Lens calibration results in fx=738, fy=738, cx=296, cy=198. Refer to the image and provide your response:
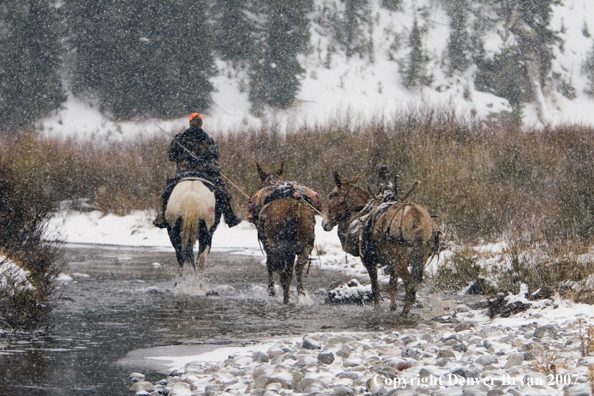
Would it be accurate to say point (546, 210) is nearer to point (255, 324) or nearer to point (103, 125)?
point (255, 324)

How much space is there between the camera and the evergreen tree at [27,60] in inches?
1689

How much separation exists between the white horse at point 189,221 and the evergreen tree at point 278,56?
40.8 m

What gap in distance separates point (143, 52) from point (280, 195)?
37188 millimetres

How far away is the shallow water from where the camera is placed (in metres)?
5.64

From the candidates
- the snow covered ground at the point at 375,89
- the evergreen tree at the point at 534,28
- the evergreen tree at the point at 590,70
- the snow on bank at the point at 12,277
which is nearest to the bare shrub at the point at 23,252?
the snow on bank at the point at 12,277

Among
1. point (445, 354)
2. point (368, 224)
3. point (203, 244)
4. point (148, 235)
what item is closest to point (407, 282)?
point (368, 224)

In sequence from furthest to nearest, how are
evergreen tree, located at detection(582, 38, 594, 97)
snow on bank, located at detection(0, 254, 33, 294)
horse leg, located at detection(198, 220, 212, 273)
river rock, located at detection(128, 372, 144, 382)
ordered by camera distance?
evergreen tree, located at detection(582, 38, 594, 97) < horse leg, located at detection(198, 220, 212, 273) < snow on bank, located at detection(0, 254, 33, 294) < river rock, located at detection(128, 372, 144, 382)

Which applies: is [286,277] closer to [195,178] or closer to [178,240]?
[178,240]

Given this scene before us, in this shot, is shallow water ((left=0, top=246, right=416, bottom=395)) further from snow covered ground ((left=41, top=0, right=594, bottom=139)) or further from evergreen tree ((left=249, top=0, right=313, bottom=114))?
evergreen tree ((left=249, top=0, right=313, bottom=114))

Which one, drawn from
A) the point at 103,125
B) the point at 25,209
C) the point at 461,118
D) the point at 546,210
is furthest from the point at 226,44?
the point at 25,209

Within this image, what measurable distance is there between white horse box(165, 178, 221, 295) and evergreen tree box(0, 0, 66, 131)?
3479cm

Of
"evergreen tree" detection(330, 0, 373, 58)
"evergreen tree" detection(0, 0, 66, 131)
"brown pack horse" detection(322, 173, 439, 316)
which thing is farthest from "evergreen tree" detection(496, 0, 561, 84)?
"brown pack horse" detection(322, 173, 439, 316)

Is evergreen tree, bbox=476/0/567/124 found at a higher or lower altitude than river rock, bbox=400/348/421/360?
higher

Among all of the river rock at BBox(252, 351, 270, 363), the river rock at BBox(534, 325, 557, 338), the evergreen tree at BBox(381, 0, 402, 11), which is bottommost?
the river rock at BBox(252, 351, 270, 363)
